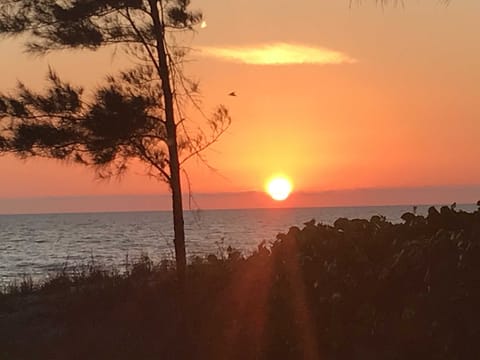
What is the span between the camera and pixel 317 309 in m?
7.48

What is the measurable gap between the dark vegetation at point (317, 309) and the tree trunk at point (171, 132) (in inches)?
82.0

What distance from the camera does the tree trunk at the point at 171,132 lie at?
12969 mm

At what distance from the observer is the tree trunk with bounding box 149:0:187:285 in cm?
1297

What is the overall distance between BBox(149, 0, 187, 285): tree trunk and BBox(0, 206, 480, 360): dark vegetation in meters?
2.08

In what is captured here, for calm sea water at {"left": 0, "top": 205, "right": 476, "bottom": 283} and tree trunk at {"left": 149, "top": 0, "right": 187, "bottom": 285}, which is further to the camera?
calm sea water at {"left": 0, "top": 205, "right": 476, "bottom": 283}

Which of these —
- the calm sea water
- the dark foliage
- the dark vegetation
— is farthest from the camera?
the calm sea water

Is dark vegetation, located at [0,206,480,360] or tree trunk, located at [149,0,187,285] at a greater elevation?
tree trunk, located at [149,0,187,285]

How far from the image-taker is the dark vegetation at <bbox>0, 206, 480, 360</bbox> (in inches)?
261

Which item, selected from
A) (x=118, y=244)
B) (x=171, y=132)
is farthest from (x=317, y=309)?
(x=118, y=244)

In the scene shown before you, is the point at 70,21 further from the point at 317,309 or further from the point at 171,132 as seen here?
the point at 317,309

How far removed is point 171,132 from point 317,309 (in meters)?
6.08

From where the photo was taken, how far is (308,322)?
24.5ft

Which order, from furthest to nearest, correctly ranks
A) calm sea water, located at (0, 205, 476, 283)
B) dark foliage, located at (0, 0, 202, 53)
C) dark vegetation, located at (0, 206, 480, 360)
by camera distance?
calm sea water, located at (0, 205, 476, 283)
dark foliage, located at (0, 0, 202, 53)
dark vegetation, located at (0, 206, 480, 360)

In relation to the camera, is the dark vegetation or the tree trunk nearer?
the dark vegetation
